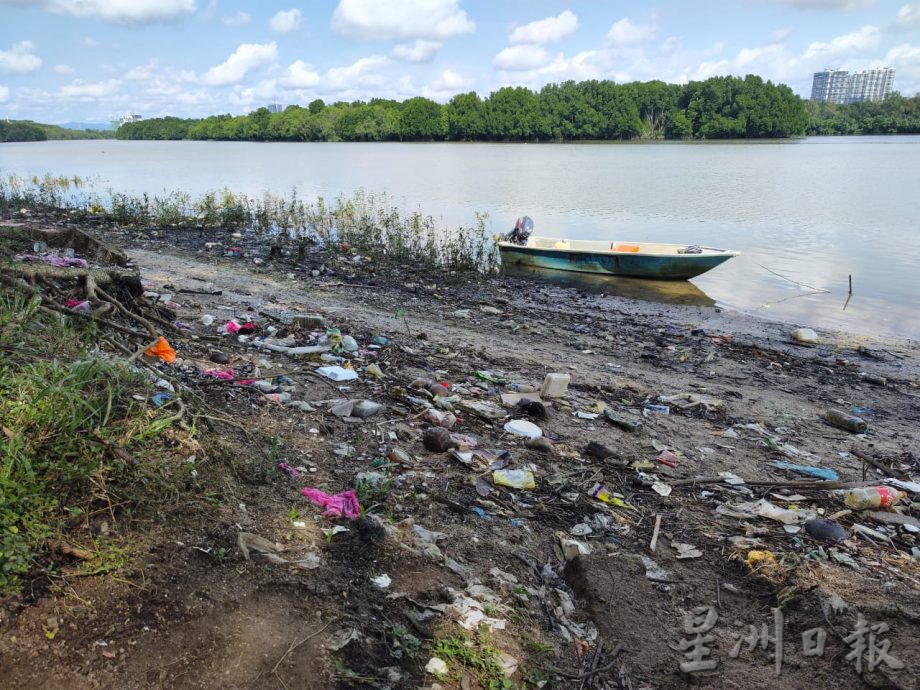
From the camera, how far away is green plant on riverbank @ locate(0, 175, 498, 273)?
37.3ft

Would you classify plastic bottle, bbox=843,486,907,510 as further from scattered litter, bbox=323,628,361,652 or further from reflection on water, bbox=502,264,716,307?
reflection on water, bbox=502,264,716,307

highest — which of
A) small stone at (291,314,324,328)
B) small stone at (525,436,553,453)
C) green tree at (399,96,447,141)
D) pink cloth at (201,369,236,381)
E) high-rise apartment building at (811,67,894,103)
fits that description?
high-rise apartment building at (811,67,894,103)

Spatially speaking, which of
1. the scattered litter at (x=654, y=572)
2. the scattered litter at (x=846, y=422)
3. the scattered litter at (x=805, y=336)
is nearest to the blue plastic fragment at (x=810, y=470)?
the scattered litter at (x=846, y=422)

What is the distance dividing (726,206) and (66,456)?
72.0 ft

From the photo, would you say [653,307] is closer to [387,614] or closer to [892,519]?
[892,519]

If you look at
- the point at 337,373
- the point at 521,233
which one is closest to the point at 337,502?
the point at 337,373

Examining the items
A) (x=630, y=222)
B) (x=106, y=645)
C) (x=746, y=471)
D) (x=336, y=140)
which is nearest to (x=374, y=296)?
(x=746, y=471)

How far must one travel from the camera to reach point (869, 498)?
3.49m

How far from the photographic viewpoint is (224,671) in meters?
1.76

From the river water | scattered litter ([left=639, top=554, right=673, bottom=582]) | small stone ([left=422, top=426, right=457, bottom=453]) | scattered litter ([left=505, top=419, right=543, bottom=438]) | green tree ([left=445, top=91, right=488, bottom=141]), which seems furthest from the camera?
green tree ([left=445, top=91, right=488, bottom=141])

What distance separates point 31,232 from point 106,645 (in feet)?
26.5

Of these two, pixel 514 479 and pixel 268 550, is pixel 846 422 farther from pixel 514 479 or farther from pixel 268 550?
pixel 268 550

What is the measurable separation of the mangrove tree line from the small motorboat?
65.7m

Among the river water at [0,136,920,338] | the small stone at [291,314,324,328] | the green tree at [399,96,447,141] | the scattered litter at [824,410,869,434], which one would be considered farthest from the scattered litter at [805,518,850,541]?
the green tree at [399,96,447,141]
